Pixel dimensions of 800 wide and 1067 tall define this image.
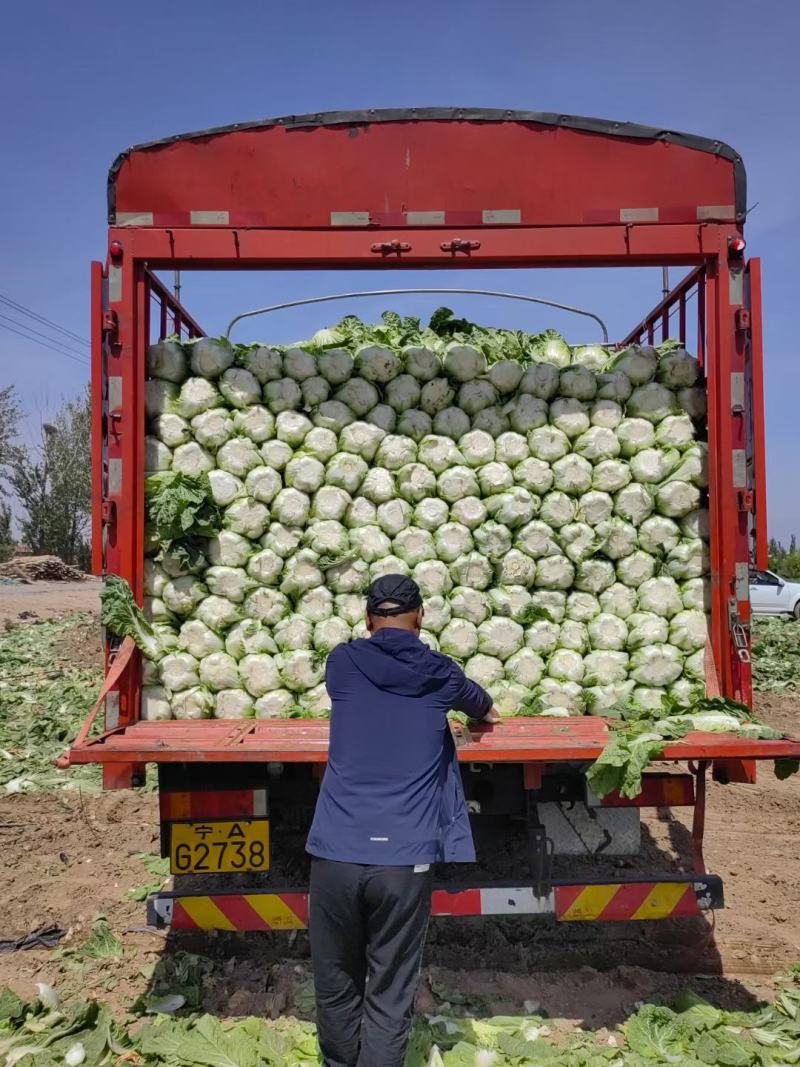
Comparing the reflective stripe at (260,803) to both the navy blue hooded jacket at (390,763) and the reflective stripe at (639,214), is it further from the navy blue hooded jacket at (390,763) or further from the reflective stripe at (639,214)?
the reflective stripe at (639,214)

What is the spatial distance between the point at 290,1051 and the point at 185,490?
2503 mm

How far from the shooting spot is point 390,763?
9.59 ft

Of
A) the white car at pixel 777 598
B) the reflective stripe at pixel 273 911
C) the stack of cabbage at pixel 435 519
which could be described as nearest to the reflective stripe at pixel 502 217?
the stack of cabbage at pixel 435 519

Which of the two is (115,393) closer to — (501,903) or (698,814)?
(501,903)

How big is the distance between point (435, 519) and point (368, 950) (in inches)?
82.1

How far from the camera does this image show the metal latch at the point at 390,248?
13.5ft

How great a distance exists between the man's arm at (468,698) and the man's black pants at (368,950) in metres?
0.63

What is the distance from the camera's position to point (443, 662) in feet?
10.2

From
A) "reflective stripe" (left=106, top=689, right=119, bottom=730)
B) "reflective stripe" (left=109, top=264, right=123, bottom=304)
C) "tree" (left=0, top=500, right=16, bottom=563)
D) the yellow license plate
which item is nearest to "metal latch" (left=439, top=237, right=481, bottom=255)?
"reflective stripe" (left=109, top=264, right=123, bottom=304)

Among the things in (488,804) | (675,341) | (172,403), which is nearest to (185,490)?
(172,403)

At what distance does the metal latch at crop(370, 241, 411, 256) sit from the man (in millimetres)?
1868

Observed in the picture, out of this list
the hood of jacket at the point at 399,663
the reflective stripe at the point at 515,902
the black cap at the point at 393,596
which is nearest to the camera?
the hood of jacket at the point at 399,663

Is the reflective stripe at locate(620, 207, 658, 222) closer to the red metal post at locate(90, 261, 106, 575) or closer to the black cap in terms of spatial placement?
the black cap

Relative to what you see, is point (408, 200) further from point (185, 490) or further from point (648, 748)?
point (648, 748)
